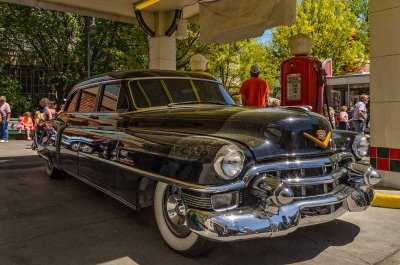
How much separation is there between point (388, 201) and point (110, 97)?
377 cm

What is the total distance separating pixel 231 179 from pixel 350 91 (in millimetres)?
16500

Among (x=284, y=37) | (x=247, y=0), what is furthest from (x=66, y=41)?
(x=247, y=0)

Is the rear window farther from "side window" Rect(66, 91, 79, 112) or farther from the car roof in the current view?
"side window" Rect(66, 91, 79, 112)

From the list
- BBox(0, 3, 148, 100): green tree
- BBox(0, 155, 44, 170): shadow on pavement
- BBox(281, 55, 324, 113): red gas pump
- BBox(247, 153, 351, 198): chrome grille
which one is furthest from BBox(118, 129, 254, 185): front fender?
BBox(0, 3, 148, 100): green tree

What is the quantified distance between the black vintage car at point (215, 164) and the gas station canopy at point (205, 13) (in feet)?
12.1

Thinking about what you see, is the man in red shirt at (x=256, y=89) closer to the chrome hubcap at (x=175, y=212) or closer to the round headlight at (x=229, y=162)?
the chrome hubcap at (x=175, y=212)

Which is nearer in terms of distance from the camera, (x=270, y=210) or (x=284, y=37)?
(x=270, y=210)

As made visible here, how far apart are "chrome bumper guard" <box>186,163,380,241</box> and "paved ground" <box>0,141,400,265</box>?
1.44 ft

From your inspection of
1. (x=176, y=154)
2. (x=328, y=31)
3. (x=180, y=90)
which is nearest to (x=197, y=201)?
(x=176, y=154)

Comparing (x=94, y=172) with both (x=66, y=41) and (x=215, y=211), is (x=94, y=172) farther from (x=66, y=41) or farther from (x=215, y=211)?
(x=66, y=41)

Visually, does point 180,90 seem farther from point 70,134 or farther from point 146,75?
point 70,134

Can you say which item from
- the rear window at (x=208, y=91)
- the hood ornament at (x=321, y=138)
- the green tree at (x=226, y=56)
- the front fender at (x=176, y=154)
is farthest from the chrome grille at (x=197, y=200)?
the green tree at (x=226, y=56)

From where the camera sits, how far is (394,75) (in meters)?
5.76

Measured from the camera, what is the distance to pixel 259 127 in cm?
330
